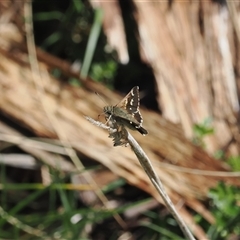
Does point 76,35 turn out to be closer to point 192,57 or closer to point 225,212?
point 192,57

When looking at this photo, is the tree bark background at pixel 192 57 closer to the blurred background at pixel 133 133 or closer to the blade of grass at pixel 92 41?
the blurred background at pixel 133 133

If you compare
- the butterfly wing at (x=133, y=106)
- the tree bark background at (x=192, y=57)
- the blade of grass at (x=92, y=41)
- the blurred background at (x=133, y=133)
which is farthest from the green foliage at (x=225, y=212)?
the butterfly wing at (x=133, y=106)

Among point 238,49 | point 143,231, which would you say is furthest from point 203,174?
point 238,49

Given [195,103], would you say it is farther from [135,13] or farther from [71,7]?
[71,7]

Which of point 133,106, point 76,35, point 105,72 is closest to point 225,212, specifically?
point 105,72

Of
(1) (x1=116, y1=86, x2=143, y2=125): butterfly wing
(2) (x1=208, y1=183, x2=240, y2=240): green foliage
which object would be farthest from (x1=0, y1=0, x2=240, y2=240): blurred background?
(1) (x1=116, y1=86, x2=143, y2=125): butterfly wing

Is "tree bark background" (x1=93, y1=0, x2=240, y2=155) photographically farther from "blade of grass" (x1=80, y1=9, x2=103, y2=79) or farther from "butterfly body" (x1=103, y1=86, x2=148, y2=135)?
"butterfly body" (x1=103, y1=86, x2=148, y2=135)
